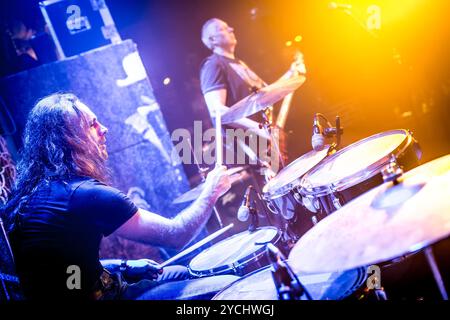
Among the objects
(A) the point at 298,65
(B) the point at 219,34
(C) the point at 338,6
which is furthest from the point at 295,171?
(C) the point at 338,6

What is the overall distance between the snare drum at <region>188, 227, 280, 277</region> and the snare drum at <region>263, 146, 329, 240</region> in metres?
0.20

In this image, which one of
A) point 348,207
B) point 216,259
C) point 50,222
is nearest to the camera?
point 348,207

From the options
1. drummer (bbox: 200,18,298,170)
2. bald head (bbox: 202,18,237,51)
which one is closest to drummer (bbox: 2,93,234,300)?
drummer (bbox: 200,18,298,170)

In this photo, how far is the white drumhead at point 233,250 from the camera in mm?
2148

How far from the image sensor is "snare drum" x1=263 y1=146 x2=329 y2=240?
2.35m

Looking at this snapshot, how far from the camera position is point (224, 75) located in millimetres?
3918

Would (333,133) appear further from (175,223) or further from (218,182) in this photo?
(175,223)

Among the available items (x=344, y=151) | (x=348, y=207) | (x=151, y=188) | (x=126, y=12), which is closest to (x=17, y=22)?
(x=126, y=12)

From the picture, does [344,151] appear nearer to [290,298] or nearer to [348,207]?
[348,207]

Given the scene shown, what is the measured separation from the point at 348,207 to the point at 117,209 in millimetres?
1234

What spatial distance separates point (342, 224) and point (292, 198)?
0.97 m

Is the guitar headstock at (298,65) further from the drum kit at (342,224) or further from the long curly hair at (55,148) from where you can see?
the long curly hair at (55,148)

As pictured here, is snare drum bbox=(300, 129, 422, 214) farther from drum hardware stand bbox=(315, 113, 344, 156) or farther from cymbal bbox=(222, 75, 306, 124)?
cymbal bbox=(222, 75, 306, 124)

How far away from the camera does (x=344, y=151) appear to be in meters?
2.54
